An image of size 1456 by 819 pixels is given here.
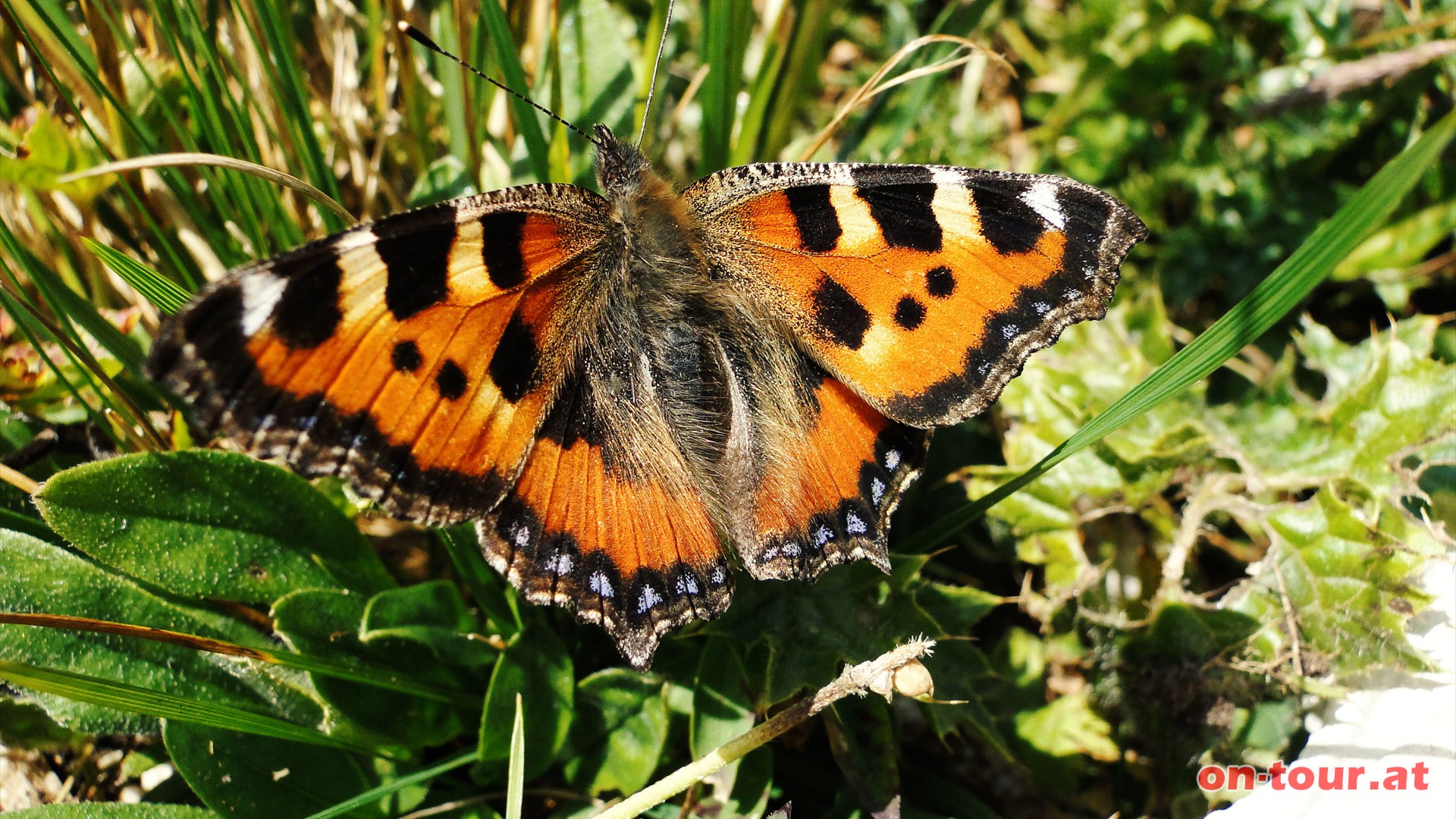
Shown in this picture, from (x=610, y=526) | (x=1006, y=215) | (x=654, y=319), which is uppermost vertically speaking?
(x=1006, y=215)

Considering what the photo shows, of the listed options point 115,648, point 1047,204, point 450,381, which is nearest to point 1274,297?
point 1047,204

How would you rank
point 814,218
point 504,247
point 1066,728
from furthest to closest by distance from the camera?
point 1066,728 < point 814,218 < point 504,247

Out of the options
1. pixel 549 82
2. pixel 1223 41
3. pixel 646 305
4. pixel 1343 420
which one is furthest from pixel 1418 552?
pixel 549 82

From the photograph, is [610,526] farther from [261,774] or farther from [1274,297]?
[1274,297]

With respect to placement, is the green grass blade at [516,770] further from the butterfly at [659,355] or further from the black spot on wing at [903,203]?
the black spot on wing at [903,203]

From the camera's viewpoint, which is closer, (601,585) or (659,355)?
(601,585)

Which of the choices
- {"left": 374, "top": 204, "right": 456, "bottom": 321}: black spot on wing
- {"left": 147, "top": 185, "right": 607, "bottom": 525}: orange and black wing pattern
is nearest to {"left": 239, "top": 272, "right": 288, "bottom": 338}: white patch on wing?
{"left": 147, "top": 185, "right": 607, "bottom": 525}: orange and black wing pattern
